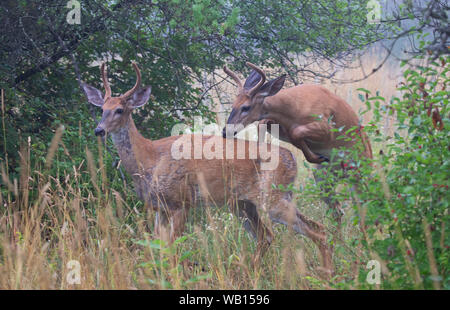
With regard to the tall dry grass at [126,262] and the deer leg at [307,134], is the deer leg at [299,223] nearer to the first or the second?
the tall dry grass at [126,262]

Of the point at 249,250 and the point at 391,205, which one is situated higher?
the point at 391,205

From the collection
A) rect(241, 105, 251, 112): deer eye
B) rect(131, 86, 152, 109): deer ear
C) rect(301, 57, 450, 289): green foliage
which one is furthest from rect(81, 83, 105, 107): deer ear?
rect(301, 57, 450, 289): green foliage

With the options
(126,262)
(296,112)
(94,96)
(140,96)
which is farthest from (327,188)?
(94,96)

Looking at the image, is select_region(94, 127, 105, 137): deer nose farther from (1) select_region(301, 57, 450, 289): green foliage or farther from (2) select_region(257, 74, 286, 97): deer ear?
(1) select_region(301, 57, 450, 289): green foliage

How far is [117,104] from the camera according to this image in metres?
5.45

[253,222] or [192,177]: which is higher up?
[192,177]

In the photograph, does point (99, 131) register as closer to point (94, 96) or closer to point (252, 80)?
point (94, 96)

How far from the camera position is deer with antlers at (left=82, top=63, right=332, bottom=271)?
5.18 metres

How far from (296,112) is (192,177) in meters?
1.17

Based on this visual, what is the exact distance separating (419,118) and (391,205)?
0.52 metres

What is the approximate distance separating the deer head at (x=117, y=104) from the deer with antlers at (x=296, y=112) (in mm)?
862

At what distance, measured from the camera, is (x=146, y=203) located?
5.18 meters

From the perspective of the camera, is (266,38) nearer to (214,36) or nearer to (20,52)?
(214,36)
